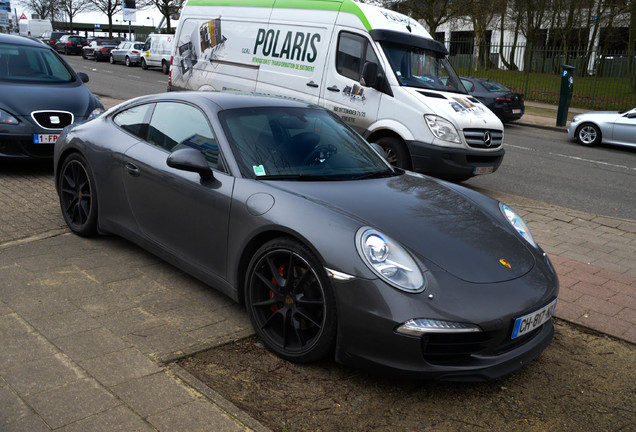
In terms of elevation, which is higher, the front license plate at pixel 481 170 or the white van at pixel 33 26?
the white van at pixel 33 26

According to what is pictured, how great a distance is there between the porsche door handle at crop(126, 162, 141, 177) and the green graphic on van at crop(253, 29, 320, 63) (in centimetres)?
499

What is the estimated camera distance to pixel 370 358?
3.09 metres

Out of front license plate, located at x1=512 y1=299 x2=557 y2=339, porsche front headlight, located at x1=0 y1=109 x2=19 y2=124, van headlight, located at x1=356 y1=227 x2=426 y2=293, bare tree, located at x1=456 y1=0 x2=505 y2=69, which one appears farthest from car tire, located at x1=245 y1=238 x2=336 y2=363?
bare tree, located at x1=456 y1=0 x2=505 y2=69

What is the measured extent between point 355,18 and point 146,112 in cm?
477

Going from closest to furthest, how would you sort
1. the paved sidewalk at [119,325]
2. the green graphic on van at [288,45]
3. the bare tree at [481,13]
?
the paved sidewalk at [119,325] < the green graphic on van at [288,45] < the bare tree at [481,13]

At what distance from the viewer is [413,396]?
322cm

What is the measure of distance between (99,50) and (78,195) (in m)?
38.9

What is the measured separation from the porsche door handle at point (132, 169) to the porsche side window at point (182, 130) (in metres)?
0.22

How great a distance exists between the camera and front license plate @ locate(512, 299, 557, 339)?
10.4 feet

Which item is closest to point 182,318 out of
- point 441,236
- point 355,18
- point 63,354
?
point 63,354

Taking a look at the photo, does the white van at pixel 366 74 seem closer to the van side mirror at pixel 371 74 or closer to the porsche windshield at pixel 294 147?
the van side mirror at pixel 371 74

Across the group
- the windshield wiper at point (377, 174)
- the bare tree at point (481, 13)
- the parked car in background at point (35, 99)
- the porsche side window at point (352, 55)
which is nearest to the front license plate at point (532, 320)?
the windshield wiper at point (377, 174)

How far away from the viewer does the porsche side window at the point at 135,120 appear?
4.78 meters

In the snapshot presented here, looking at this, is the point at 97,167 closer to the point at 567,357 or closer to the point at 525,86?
the point at 567,357
